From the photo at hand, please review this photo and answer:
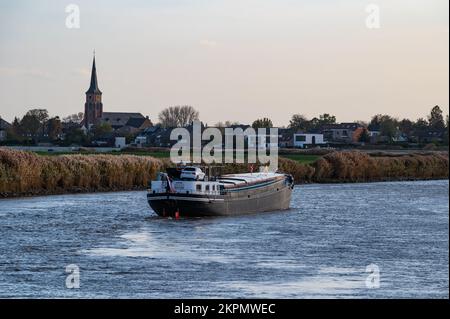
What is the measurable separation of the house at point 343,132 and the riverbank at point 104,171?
83092mm

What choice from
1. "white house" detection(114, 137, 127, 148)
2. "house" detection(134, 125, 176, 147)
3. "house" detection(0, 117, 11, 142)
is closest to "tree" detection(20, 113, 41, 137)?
"house" detection(0, 117, 11, 142)

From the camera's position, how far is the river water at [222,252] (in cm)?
2789

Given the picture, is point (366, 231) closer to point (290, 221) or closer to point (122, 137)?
point (290, 221)

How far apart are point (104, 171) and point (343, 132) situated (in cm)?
11908

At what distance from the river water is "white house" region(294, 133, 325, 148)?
109028mm

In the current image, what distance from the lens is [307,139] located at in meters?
169

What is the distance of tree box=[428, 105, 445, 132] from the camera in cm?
18850

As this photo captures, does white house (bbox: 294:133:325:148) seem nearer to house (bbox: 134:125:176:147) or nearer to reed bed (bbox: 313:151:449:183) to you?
house (bbox: 134:125:176:147)

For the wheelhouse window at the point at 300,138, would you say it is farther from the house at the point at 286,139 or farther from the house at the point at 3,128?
the house at the point at 3,128

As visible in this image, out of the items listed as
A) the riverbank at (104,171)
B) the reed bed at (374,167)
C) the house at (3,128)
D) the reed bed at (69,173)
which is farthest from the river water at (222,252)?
the house at (3,128)
